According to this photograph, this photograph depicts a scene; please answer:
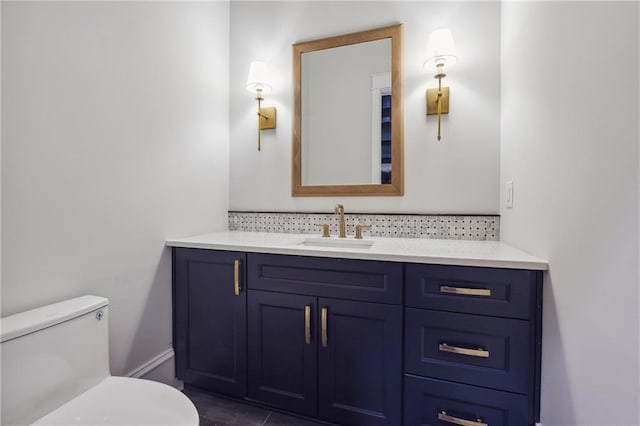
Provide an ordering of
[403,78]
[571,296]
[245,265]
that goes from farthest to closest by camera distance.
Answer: [403,78], [245,265], [571,296]

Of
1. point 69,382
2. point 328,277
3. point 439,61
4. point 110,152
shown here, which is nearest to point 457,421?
point 328,277

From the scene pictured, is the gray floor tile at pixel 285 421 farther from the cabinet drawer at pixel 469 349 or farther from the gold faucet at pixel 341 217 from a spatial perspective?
the gold faucet at pixel 341 217

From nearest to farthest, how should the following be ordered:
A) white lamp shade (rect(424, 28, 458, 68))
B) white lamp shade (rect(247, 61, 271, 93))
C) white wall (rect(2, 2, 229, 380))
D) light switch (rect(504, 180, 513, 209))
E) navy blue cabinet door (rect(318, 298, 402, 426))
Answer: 1. white wall (rect(2, 2, 229, 380))
2. navy blue cabinet door (rect(318, 298, 402, 426))
3. light switch (rect(504, 180, 513, 209))
4. white lamp shade (rect(424, 28, 458, 68))
5. white lamp shade (rect(247, 61, 271, 93))

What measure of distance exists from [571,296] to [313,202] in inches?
55.1

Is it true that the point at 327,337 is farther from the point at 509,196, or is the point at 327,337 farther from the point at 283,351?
the point at 509,196

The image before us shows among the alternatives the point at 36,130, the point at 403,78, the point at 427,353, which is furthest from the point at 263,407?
the point at 403,78

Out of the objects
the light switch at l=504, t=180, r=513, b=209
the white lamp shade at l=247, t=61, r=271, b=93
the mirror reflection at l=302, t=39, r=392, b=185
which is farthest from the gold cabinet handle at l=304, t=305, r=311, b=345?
the white lamp shade at l=247, t=61, r=271, b=93

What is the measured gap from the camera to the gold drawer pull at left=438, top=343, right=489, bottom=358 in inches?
44.7

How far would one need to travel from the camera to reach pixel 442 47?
1616 mm

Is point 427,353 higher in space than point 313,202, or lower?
lower

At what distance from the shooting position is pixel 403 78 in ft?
5.88

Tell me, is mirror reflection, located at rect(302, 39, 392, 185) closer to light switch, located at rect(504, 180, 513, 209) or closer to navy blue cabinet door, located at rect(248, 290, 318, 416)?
light switch, located at rect(504, 180, 513, 209)

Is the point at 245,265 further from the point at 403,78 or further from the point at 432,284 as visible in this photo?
the point at 403,78

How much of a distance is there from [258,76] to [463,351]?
1.91 metres
